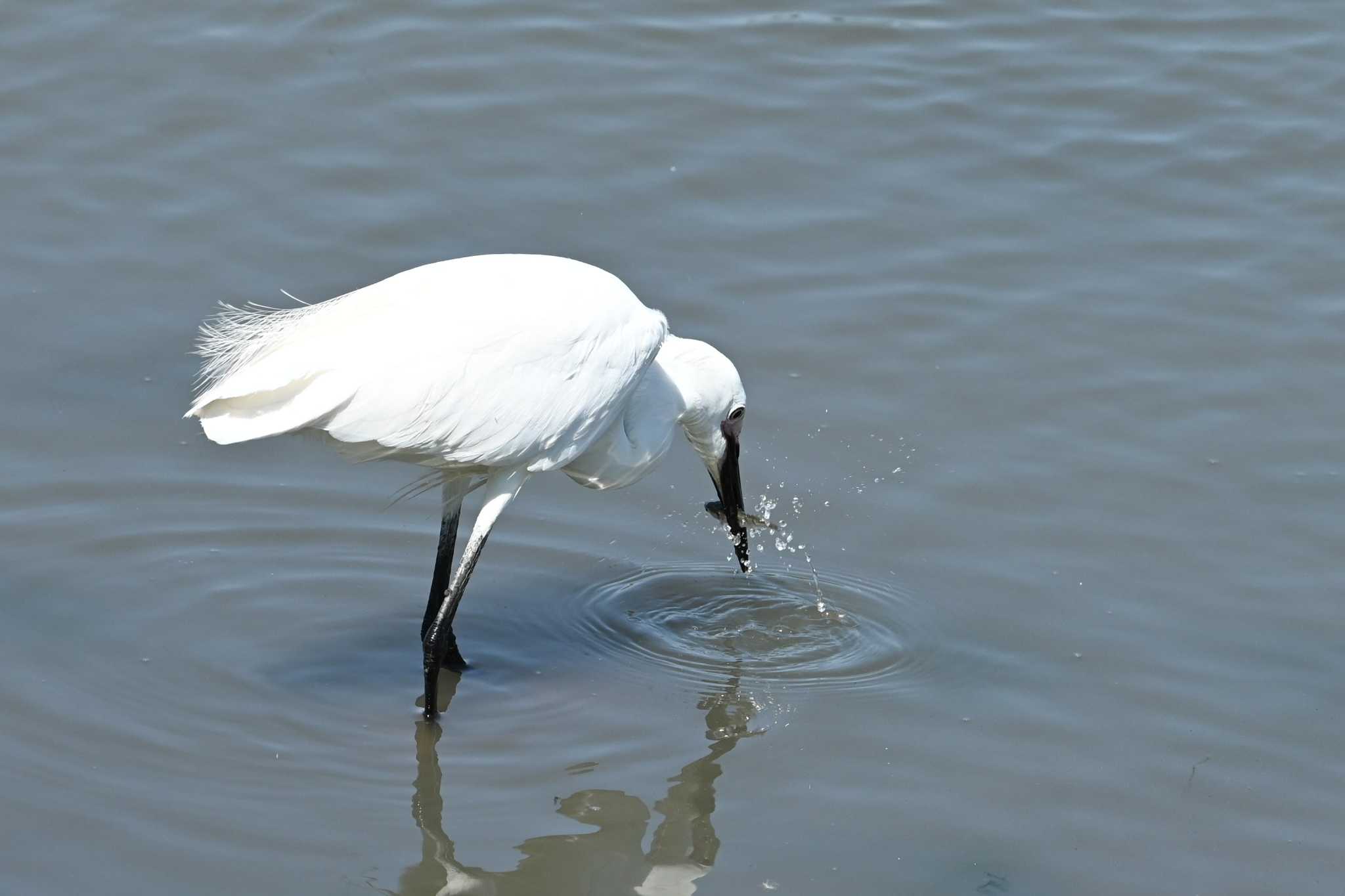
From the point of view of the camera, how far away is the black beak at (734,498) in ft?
23.2

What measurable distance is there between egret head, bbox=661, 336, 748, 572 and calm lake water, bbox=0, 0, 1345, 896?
1.09 feet

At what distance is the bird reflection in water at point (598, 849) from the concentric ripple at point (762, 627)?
Answer: 63 centimetres

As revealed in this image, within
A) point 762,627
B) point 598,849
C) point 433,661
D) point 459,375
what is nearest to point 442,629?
point 433,661

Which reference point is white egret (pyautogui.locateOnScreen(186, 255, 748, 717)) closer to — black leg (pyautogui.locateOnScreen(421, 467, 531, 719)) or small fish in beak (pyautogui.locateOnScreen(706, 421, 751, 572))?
black leg (pyautogui.locateOnScreen(421, 467, 531, 719))

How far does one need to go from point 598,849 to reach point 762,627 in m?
1.60

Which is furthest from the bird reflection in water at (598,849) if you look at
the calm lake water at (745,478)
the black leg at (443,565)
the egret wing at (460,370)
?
the egret wing at (460,370)

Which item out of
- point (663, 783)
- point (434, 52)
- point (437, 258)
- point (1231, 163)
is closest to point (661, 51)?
point (434, 52)

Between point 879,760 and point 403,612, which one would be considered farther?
point 403,612

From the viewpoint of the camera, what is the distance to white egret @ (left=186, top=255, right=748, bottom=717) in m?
5.98

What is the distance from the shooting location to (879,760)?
605 centimetres

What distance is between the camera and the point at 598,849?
5.54 metres

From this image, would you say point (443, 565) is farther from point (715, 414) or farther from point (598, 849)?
point (598, 849)

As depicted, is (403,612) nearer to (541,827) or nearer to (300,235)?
(541,827)

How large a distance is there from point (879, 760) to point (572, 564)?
5.90 feet
